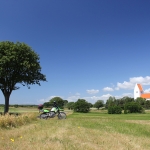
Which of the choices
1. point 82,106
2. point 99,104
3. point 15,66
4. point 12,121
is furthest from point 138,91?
point 12,121

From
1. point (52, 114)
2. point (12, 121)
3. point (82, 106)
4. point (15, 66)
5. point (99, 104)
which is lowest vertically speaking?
point (99, 104)

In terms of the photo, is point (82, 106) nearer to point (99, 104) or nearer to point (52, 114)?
point (99, 104)

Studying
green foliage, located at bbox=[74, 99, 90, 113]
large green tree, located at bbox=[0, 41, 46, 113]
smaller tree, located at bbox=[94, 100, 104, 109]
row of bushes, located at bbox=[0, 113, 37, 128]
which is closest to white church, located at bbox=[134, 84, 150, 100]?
smaller tree, located at bbox=[94, 100, 104, 109]

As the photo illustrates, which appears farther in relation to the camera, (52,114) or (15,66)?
(15,66)

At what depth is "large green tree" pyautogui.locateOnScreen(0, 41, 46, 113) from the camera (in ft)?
86.7

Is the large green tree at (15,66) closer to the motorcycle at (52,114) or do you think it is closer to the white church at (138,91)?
the motorcycle at (52,114)

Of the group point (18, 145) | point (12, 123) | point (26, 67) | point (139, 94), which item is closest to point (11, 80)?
point (26, 67)

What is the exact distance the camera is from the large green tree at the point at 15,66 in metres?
26.4

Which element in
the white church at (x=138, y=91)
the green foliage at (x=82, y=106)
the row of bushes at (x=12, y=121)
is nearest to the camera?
the row of bushes at (x=12, y=121)

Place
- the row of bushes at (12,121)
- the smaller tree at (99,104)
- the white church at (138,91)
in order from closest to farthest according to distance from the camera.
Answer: the row of bushes at (12,121)
the smaller tree at (99,104)
the white church at (138,91)

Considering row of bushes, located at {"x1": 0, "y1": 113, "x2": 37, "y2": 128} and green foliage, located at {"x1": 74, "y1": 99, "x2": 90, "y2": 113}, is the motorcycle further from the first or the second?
green foliage, located at {"x1": 74, "y1": 99, "x2": 90, "y2": 113}

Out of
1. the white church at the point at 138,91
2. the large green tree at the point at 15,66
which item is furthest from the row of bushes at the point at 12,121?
the white church at the point at 138,91

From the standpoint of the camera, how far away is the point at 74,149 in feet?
16.8

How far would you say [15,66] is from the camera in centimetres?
2748
